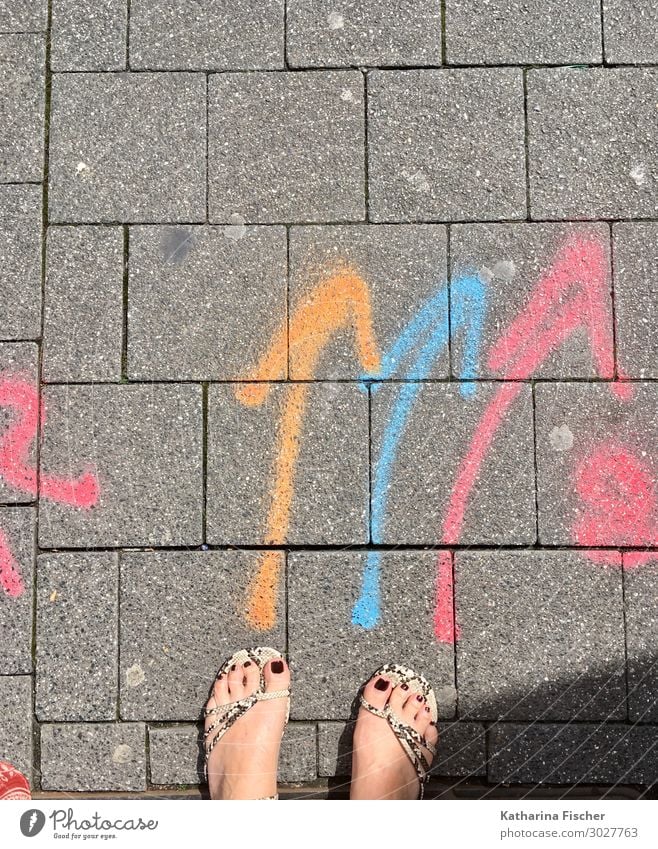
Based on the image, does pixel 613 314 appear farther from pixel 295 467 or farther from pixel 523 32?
pixel 295 467

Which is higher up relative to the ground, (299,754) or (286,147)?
(286,147)

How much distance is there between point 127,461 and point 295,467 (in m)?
0.59

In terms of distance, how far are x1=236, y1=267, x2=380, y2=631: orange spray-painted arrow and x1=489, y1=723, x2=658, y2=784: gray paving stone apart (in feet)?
3.05

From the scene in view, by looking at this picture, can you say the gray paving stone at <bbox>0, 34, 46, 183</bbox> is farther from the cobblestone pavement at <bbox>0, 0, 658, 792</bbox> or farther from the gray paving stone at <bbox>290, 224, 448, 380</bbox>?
the gray paving stone at <bbox>290, 224, 448, 380</bbox>

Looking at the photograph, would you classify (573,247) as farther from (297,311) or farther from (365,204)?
(297,311)

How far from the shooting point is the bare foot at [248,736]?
2842 millimetres

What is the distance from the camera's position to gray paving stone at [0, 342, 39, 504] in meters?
2.90

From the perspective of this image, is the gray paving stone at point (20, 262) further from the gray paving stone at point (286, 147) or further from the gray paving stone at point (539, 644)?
the gray paving stone at point (539, 644)

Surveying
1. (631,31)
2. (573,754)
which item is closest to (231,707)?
(573,754)

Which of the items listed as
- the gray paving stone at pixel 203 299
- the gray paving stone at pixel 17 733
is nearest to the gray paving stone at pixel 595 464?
the gray paving stone at pixel 203 299

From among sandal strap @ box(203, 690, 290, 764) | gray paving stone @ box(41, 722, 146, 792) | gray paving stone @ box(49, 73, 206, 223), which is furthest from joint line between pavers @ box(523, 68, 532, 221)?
gray paving stone @ box(41, 722, 146, 792)

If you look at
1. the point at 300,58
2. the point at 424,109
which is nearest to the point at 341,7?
the point at 300,58

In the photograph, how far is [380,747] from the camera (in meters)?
2.88

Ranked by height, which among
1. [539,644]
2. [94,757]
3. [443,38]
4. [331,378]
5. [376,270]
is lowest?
[94,757]
